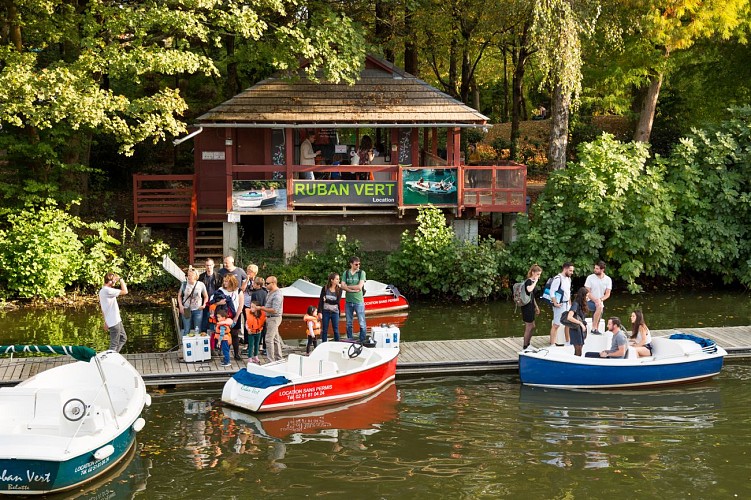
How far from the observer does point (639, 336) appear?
1733 centimetres

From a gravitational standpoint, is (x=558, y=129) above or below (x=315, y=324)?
above

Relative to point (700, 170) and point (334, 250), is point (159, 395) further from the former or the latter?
point (700, 170)

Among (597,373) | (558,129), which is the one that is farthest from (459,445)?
(558,129)

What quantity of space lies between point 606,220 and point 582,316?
8495 mm

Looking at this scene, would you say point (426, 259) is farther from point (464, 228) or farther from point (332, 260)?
point (464, 228)

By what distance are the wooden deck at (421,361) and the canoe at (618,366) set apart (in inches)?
48.4

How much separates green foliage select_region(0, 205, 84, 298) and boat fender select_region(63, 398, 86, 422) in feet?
38.4

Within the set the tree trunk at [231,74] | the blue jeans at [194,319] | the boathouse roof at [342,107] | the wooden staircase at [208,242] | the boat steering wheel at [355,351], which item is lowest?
the boat steering wheel at [355,351]

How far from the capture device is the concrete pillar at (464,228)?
88.5 feet

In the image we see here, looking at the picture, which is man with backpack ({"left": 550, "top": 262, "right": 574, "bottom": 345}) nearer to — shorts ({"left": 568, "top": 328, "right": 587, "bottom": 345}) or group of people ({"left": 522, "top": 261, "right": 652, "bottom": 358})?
group of people ({"left": 522, "top": 261, "right": 652, "bottom": 358})

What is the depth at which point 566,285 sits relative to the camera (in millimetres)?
17953

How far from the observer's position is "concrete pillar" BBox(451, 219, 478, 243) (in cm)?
2697

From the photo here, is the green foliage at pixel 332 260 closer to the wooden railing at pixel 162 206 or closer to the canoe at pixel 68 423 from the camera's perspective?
the wooden railing at pixel 162 206

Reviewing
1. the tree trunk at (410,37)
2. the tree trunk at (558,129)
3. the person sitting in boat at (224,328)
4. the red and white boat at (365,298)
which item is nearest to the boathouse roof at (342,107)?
the tree trunk at (558,129)
